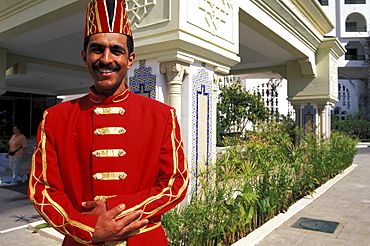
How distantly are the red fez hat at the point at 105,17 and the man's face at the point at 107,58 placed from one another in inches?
1.0

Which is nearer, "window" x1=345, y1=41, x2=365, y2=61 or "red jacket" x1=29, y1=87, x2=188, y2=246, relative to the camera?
"red jacket" x1=29, y1=87, x2=188, y2=246

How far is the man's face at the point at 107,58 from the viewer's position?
136cm

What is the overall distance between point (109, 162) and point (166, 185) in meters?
0.27

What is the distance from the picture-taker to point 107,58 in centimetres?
134

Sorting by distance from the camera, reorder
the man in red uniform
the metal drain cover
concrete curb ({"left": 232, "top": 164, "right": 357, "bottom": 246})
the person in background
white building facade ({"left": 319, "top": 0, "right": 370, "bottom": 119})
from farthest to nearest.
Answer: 1. white building facade ({"left": 319, "top": 0, "right": 370, "bottom": 119})
2. the person in background
3. the metal drain cover
4. concrete curb ({"left": 232, "top": 164, "right": 357, "bottom": 246})
5. the man in red uniform

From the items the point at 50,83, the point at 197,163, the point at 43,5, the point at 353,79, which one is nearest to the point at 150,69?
the point at 197,163

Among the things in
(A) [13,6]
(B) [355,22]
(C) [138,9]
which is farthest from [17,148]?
(B) [355,22]

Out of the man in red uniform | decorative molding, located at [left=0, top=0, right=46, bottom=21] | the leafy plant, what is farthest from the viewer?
the leafy plant

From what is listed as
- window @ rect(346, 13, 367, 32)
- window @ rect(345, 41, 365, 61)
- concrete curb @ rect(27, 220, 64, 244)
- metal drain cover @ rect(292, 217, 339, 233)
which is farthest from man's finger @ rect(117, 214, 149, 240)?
window @ rect(346, 13, 367, 32)

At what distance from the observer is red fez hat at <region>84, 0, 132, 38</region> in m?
1.37

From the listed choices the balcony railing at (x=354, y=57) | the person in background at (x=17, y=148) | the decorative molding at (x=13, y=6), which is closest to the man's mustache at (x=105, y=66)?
the decorative molding at (x=13, y=6)

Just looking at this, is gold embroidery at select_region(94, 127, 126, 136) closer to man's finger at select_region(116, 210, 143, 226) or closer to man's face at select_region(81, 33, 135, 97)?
man's face at select_region(81, 33, 135, 97)

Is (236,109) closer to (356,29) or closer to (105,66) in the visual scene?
(105,66)

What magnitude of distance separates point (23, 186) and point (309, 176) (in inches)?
246
